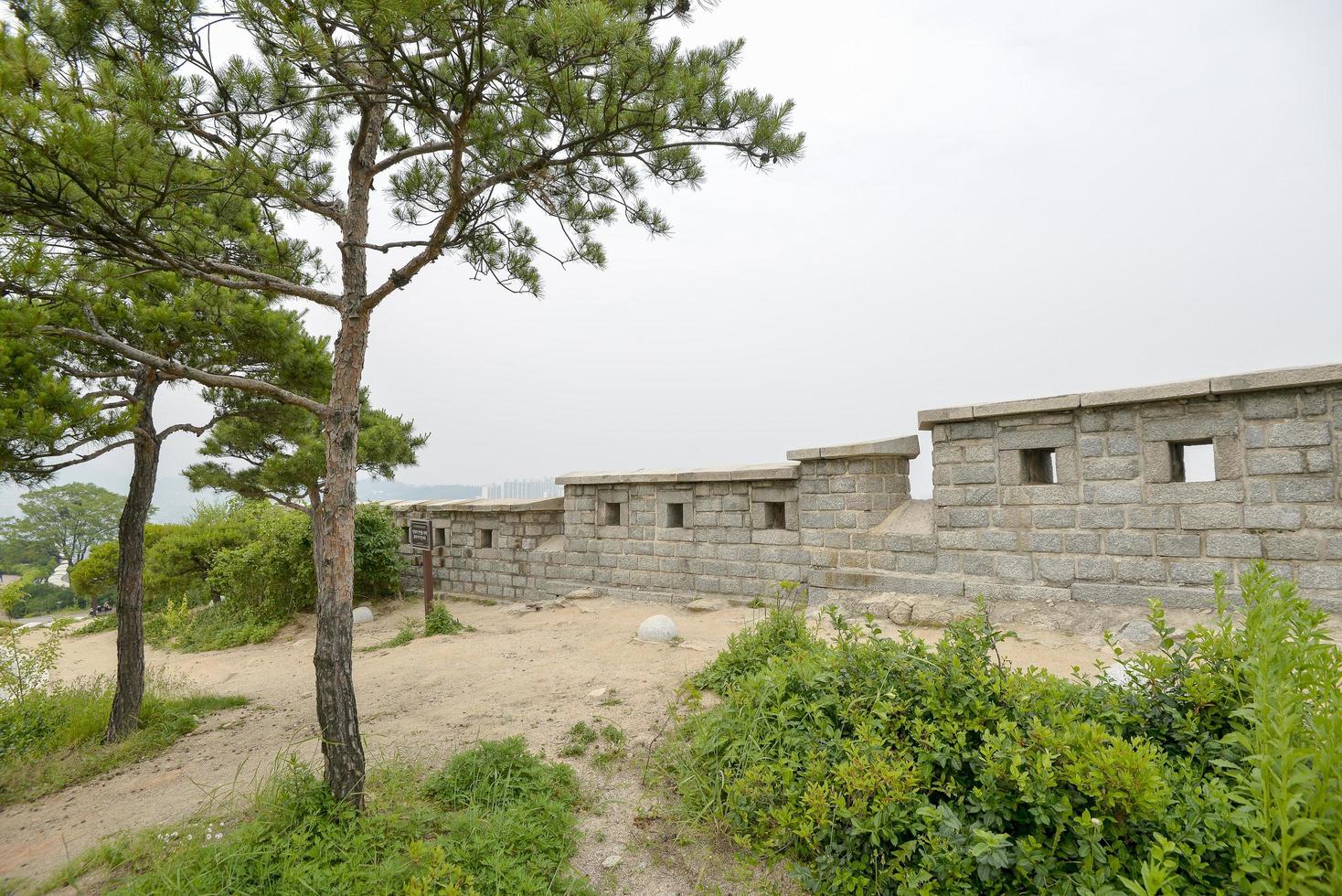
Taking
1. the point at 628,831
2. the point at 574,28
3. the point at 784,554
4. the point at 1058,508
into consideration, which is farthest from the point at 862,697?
the point at 784,554

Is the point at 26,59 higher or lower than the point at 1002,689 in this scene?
higher

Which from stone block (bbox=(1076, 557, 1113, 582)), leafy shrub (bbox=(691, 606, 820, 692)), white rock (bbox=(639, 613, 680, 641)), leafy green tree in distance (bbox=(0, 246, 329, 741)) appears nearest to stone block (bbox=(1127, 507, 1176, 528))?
stone block (bbox=(1076, 557, 1113, 582))

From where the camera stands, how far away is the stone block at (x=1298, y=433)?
4696 millimetres

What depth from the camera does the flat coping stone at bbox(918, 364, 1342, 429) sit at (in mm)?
4695

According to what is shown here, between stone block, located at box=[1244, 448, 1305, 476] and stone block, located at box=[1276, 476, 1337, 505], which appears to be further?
stone block, located at box=[1244, 448, 1305, 476]

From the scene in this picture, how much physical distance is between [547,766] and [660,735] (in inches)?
28.9

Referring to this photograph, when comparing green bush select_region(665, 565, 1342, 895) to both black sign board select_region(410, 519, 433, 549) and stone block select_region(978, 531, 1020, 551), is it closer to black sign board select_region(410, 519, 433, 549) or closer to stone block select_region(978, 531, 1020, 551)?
stone block select_region(978, 531, 1020, 551)

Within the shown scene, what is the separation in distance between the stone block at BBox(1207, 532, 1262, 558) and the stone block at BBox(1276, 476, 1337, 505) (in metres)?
0.38

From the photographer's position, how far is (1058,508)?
5723 mm

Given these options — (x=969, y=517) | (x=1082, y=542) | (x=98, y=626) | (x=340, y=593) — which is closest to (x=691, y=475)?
(x=969, y=517)

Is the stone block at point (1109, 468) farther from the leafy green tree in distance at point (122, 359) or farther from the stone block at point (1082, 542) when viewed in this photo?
the leafy green tree in distance at point (122, 359)

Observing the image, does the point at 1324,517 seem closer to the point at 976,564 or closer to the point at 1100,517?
the point at 1100,517

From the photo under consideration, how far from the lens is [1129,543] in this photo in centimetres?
A: 541

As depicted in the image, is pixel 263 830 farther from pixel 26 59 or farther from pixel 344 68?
pixel 344 68
